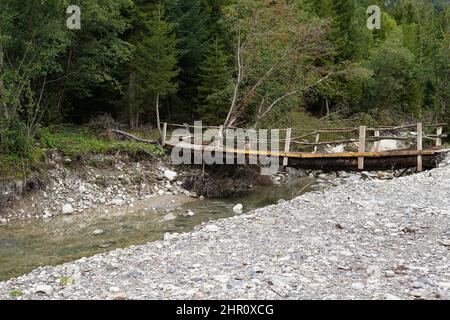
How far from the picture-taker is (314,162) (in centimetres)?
1554

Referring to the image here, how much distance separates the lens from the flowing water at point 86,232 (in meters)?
9.45

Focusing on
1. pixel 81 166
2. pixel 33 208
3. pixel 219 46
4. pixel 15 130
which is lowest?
pixel 33 208

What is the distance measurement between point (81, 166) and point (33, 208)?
9.39ft

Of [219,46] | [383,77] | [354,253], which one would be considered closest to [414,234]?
[354,253]

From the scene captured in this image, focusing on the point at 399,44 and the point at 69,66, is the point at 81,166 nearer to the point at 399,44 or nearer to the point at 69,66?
the point at 69,66

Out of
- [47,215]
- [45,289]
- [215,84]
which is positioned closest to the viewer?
[45,289]

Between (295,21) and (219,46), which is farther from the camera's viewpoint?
(219,46)

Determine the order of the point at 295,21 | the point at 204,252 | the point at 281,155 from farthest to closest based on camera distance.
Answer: the point at 295,21 → the point at 281,155 → the point at 204,252

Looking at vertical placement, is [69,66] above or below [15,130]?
above

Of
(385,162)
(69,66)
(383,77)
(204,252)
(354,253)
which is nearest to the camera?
(354,253)

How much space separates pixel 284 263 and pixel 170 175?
11652 mm

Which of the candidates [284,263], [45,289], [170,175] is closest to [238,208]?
[170,175]

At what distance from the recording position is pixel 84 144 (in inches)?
657

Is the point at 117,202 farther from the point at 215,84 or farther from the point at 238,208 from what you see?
the point at 215,84
